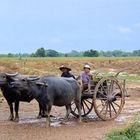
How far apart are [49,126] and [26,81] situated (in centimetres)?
146

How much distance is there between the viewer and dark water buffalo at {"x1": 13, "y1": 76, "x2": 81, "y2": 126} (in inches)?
559

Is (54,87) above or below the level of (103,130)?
above

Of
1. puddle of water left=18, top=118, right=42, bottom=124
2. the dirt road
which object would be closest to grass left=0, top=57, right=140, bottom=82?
the dirt road

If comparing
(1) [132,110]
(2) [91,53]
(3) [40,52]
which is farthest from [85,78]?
(2) [91,53]

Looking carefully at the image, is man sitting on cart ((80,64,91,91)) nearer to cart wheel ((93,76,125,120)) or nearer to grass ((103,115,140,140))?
cart wheel ((93,76,125,120))

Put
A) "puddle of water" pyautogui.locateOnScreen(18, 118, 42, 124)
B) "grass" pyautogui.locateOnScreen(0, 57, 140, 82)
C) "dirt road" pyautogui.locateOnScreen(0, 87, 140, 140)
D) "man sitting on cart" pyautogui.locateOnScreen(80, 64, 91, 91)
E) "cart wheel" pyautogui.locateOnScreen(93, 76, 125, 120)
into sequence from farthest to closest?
"grass" pyautogui.locateOnScreen(0, 57, 140, 82)
"cart wheel" pyautogui.locateOnScreen(93, 76, 125, 120)
"man sitting on cart" pyautogui.locateOnScreen(80, 64, 91, 91)
"puddle of water" pyautogui.locateOnScreen(18, 118, 42, 124)
"dirt road" pyautogui.locateOnScreen(0, 87, 140, 140)

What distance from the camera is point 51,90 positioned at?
14.5 metres

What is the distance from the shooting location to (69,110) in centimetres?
1548

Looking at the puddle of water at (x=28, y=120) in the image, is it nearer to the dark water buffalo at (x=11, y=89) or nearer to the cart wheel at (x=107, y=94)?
the dark water buffalo at (x=11, y=89)

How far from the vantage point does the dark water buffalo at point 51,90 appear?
14.2 metres

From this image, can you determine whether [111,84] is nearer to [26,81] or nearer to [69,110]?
[69,110]

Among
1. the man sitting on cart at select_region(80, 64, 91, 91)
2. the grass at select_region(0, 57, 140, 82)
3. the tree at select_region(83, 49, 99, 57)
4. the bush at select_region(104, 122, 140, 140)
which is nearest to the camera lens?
the bush at select_region(104, 122, 140, 140)

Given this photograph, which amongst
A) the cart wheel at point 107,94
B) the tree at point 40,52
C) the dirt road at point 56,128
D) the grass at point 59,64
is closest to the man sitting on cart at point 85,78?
the cart wheel at point 107,94

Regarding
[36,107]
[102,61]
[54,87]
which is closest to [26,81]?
[54,87]
